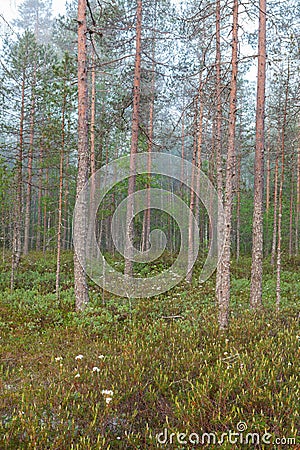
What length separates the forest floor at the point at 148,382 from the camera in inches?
171

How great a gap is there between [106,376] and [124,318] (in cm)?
479

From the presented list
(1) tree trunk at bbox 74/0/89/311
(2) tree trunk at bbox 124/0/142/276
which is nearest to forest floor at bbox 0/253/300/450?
(1) tree trunk at bbox 74/0/89/311

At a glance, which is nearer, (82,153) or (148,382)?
(148,382)

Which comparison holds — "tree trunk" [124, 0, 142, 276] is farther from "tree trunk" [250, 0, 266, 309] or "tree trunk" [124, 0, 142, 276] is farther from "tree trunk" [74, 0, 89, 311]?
"tree trunk" [250, 0, 266, 309]

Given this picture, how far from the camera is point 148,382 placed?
18.3 feet

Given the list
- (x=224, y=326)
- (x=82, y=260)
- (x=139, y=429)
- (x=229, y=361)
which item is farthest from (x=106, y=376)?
(x=82, y=260)

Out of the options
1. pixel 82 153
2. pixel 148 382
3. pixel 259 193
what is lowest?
pixel 148 382

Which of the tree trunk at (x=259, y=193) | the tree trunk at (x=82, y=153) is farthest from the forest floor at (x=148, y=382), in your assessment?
the tree trunk at (x=259, y=193)

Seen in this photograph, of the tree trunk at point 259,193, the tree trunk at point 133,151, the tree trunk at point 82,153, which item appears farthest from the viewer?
the tree trunk at point 133,151

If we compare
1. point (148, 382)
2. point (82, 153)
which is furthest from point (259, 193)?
point (148, 382)

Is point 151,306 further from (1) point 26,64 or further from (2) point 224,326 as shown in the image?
(1) point 26,64

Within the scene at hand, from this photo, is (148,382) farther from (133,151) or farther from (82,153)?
(133,151)

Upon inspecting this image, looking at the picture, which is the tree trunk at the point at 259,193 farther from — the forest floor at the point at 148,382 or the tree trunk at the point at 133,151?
the tree trunk at the point at 133,151

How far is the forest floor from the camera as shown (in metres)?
4.33
